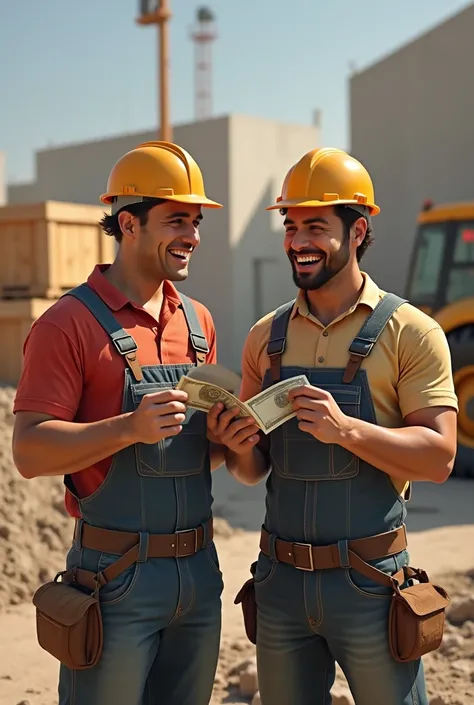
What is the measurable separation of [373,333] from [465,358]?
7.10 meters

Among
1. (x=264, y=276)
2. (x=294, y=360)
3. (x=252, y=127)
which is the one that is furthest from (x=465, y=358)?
(x=252, y=127)

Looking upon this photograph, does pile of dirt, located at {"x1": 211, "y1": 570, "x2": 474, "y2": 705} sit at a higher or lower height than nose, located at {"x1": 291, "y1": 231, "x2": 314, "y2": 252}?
lower

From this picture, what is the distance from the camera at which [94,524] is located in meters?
2.88

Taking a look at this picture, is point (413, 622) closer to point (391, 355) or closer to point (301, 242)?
point (391, 355)

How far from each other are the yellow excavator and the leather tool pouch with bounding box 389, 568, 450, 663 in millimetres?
6982

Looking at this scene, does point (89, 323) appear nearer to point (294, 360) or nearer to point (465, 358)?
point (294, 360)

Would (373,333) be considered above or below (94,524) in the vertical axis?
above

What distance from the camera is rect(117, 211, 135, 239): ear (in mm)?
3025

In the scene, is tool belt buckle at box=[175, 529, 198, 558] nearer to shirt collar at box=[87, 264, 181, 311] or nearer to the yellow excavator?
shirt collar at box=[87, 264, 181, 311]

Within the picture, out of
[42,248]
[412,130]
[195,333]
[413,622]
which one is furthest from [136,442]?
[412,130]

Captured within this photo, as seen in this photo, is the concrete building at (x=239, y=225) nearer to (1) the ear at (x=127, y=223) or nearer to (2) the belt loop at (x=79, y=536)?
(1) the ear at (x=127, y=223)

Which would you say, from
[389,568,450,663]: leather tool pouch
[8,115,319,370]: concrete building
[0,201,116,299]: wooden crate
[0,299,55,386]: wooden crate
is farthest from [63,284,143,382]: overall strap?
[8,115,319,370]: concrete building

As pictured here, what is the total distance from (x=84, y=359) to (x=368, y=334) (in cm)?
87

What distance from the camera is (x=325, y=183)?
9.67 feet
